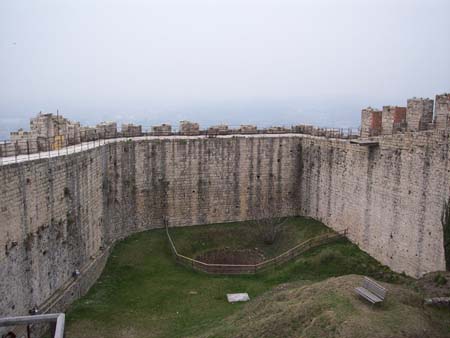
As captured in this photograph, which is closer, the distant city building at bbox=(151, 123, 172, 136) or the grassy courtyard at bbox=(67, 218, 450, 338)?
the grassy courtyard at bbox=(67, 218, 450, 338)

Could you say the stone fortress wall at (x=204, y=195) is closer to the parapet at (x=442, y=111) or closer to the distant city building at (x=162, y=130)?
the parapet at (x=442, y=111)

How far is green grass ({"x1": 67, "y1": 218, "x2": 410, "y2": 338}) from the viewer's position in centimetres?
1633

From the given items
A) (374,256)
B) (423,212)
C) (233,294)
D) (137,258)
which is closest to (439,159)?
(423,212)

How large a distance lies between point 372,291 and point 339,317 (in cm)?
173

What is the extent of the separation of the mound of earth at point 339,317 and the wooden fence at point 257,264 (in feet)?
19.6

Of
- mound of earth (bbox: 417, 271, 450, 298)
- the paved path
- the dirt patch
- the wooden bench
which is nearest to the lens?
the wooden bench

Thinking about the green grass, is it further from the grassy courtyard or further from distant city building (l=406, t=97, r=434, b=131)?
distant city building (l=406, t=97, r=434, b=131)

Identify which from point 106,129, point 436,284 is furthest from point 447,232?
point 106,129

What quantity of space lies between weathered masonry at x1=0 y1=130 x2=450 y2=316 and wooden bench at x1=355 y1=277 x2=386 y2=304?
5112 mm

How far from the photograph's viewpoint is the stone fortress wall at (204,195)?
49.4ft

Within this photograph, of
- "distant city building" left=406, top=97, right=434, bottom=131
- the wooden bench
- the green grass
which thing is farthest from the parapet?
the wooden bench

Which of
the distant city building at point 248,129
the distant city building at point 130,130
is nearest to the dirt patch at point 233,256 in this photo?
the distant city building at point 248,129

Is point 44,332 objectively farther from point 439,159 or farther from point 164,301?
point 439,159

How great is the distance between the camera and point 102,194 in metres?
21.9
